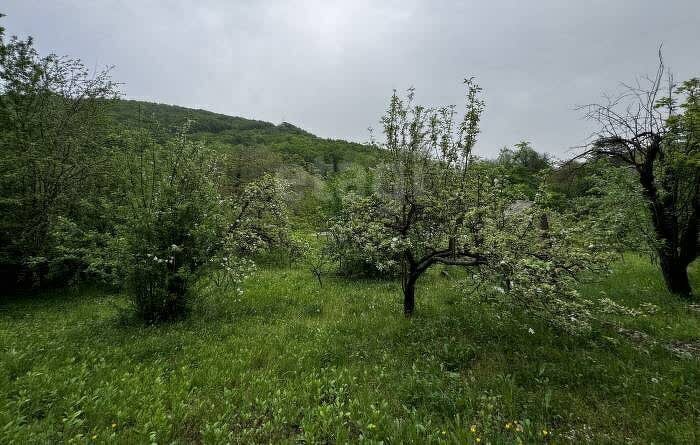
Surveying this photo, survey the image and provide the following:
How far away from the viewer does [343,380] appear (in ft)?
20.8

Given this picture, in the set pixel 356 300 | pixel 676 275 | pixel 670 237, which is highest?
pixel 670 237

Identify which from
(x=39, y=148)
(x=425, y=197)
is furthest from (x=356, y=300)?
(x=39, y=148)

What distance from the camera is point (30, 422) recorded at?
4.66 meters

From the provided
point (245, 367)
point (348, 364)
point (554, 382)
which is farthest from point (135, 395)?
point (554, 382)

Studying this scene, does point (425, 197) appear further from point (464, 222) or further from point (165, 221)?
point (165, 221)

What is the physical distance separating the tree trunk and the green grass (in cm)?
278

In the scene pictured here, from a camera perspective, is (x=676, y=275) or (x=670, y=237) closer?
(x=670, y=237)

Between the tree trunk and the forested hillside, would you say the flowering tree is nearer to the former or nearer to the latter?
the forested hillside

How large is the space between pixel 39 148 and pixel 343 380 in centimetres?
1691

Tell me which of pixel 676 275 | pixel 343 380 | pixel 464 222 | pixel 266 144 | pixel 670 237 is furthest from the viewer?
pixel 266 144

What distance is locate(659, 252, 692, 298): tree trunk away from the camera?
12070mm

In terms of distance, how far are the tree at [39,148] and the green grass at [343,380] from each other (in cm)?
504

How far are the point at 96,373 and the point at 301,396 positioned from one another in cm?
412

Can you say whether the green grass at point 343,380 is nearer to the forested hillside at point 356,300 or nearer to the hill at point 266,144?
the forested hillside at point 356,300
